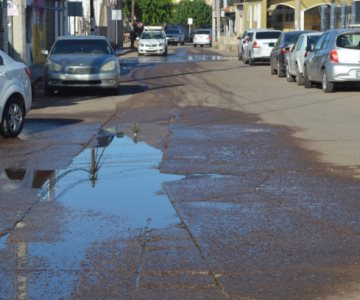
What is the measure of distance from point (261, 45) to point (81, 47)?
16857 mm

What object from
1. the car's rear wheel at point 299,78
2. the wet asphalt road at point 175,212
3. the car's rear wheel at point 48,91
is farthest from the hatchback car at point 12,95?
the car's rear wheel at point 299,78

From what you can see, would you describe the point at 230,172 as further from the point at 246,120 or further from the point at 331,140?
the point at 246,120

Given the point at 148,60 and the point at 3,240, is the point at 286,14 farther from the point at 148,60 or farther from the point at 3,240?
the point at 3,240

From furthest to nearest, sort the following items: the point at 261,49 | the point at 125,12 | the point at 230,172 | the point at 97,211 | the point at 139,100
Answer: the point at 125,12
the point at 261,49
the point at 139,100
the point at 230,172
the point at 97,211

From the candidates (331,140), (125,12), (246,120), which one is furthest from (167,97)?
(125,12)

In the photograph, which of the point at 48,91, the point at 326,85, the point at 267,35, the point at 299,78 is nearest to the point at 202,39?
the point at 267,35

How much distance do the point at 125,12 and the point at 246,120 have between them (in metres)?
85.9

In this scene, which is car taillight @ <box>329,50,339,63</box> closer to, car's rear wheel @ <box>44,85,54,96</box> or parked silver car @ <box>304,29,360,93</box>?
parked silver car @ <box>304,29,360,93</box>

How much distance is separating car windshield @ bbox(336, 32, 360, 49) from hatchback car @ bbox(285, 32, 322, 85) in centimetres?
279

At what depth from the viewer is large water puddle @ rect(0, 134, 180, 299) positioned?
5.83 m

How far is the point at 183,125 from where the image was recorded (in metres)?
14.4

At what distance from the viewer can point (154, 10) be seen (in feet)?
327

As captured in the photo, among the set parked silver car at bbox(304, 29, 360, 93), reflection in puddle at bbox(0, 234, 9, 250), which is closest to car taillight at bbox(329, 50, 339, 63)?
parked silver car at bbox(304, 29, 360, 93)

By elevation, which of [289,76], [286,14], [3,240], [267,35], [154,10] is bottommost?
[3,240]
